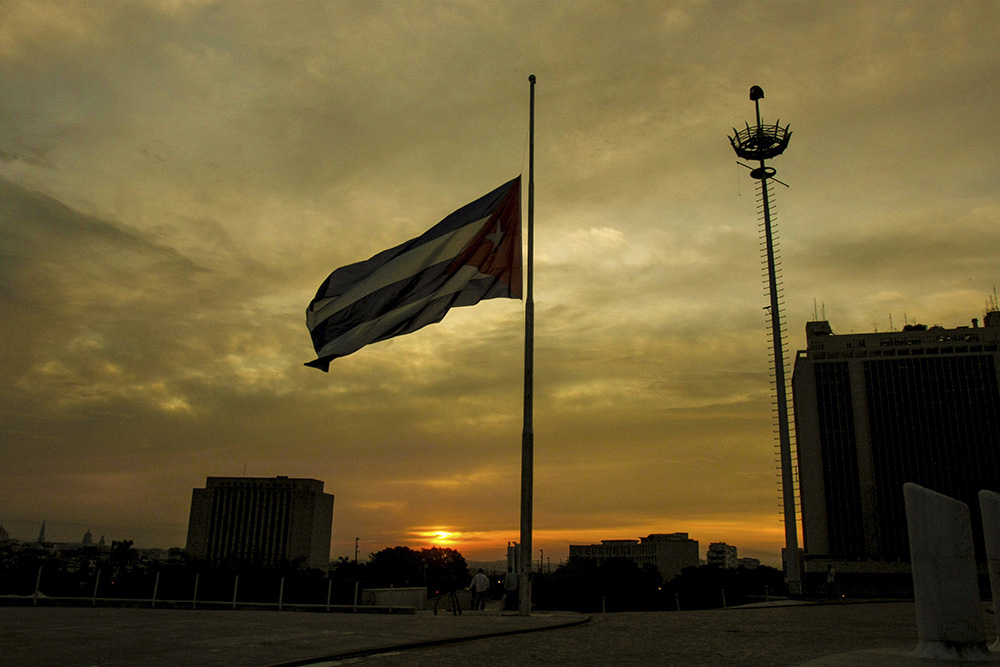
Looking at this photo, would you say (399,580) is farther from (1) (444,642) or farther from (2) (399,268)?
(1) (444,642)

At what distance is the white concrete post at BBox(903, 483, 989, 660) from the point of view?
923cm

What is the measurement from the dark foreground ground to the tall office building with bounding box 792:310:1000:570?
159 metres

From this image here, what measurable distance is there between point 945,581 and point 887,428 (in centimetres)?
17683

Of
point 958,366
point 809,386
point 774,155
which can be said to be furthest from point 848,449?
point 774,155

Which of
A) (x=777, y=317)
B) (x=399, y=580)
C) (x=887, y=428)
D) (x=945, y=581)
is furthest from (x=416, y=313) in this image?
(x=887, y=428)

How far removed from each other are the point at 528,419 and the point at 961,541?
34.1ft

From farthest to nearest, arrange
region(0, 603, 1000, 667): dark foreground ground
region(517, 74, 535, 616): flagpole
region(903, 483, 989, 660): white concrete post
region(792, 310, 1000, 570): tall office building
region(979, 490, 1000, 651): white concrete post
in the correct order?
region(792, 310, 1000, 570): tall office building → region(517, 74, 535, 616): flagpole → region(979, 490, 1000, 651): white concrete post → region(0, 603, 1000, 667): dark foreground ground → region(903, 483, 989, 660): white concrete post

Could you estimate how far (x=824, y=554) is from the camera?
165m

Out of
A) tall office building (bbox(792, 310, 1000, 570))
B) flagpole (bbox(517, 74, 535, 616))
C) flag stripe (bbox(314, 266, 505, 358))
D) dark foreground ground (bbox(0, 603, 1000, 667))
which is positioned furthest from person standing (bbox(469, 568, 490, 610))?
tall office building (bbox(792, 310, 1000, 570))

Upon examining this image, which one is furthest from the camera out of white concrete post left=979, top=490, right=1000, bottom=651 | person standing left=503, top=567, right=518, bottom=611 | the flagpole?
person standing left=503, top=567, right=518, bottom=611

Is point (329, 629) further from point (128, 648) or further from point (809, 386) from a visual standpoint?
point (809, 386)

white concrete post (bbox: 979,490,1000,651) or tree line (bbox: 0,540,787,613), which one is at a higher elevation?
Result: white concrete post (bbox: 979,490,1000,651)

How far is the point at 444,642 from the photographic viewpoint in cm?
1241

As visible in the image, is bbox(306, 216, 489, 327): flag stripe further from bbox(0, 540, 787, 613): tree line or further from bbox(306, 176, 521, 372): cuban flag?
bbox(0, 540, 787, 613): tree line
